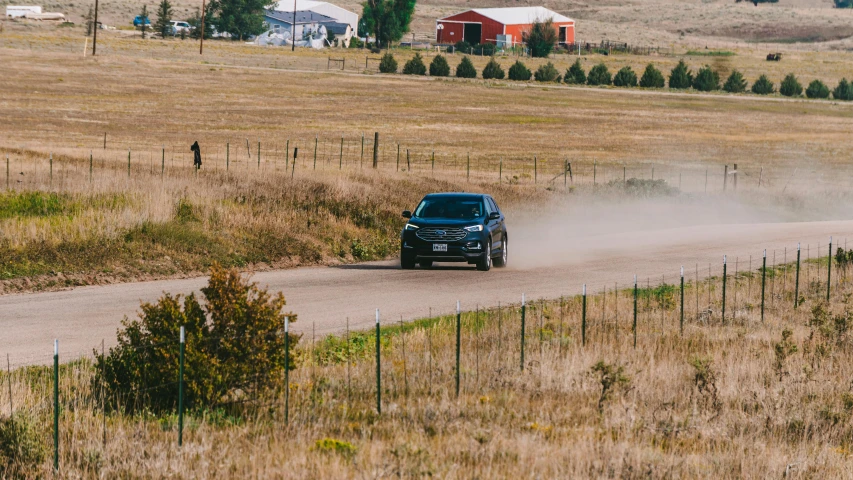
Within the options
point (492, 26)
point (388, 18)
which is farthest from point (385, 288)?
point (492, 26)

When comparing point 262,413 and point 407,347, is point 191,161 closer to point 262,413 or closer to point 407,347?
point 407,347

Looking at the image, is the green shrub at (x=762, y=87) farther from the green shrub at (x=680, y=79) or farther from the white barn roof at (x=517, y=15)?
the white barn roof at (x=517, y=15)

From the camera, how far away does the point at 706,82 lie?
112m

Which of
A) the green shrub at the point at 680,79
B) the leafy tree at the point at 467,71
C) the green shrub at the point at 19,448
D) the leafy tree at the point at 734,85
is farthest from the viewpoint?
the leafy tree at the point at 467,71

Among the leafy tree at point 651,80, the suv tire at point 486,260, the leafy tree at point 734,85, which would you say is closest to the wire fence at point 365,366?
the suv tire at point 486,260

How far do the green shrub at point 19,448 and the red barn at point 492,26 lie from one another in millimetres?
140750

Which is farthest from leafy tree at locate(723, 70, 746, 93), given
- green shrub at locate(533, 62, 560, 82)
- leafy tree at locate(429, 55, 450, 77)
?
leafy tree at locate(429, 55, 450, 77)

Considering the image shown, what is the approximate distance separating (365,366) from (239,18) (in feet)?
458

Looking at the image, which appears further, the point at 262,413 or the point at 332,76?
the point at 332,76

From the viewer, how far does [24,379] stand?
13.6 m

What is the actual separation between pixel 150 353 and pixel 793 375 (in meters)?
8.16

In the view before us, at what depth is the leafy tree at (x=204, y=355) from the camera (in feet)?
41.4

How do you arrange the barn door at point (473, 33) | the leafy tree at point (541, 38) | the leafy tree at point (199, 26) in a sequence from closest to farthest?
the leafy tree at point (541, 38) < the leafy tree at point (199, 26) < the barn door at point (473, 33)

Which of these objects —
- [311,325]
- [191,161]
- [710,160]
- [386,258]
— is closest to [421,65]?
[710,160]
